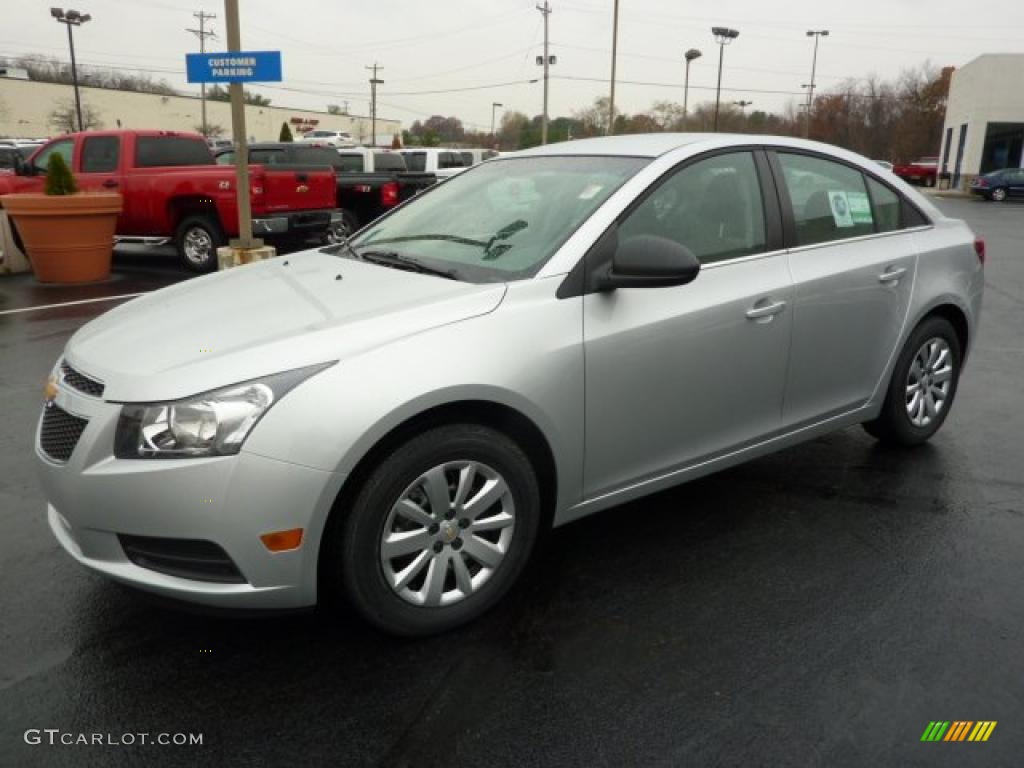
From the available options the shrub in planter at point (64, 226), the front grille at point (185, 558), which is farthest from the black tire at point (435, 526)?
the shrub in planter at point (64, 226)

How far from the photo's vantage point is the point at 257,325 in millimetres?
2801

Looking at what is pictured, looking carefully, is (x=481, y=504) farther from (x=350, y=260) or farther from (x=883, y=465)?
(x=883, y=465)

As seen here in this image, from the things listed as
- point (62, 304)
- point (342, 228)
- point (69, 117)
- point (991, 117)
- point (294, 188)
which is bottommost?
point (62, 304)

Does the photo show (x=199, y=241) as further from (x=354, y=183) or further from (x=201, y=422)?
(x=201, y=422)

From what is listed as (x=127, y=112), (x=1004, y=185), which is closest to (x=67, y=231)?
(x=1004, y=185)

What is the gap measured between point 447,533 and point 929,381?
121 inches

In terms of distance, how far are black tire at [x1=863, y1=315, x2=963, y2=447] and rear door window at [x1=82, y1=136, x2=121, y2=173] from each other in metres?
11.1

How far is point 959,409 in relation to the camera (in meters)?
5.50


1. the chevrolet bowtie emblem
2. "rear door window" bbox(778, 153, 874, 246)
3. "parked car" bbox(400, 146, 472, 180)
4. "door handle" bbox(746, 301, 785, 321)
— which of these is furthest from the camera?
"parked car" bbox(400, 146, 472, 180)

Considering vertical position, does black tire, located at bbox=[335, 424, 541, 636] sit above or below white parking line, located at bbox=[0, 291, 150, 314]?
above

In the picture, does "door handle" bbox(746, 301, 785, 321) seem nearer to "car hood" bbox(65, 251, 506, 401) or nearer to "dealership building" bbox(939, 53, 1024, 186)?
"car hood" bbox(65, 251, 506, 401)

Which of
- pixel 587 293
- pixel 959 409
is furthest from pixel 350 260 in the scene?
pixel 959 409

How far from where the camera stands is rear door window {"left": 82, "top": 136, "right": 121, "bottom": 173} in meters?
11.9

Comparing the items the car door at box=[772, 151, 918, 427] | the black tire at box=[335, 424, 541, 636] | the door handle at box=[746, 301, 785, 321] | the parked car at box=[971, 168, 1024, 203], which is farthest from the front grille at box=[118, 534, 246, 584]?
the parked car at box=[971, 168, 1024, 203]
